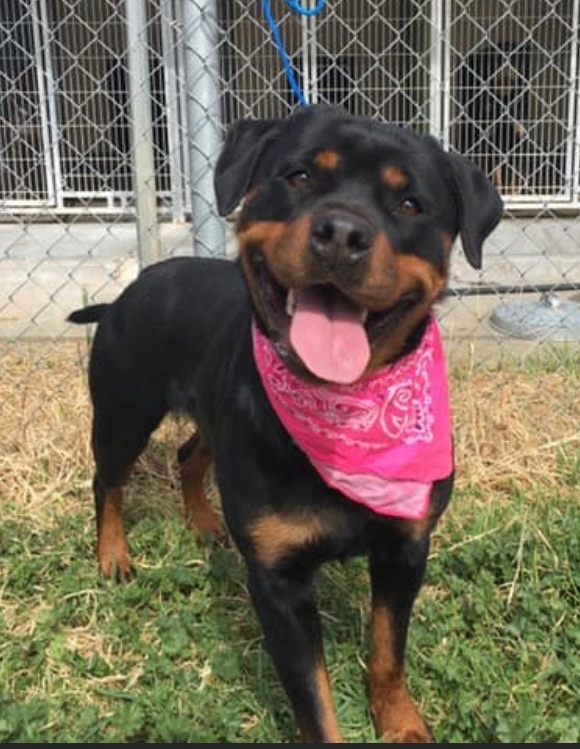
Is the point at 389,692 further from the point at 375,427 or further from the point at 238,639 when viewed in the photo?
the point at 375,427

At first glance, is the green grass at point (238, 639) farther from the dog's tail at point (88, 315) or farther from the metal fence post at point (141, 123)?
the metal fence post at point (141, 123)

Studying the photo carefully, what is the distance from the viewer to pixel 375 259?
1981mm

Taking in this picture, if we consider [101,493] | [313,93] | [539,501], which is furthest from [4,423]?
[313,93]

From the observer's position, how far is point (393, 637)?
256 cm

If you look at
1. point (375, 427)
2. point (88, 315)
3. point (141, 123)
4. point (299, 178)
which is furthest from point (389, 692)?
point (141, 123)

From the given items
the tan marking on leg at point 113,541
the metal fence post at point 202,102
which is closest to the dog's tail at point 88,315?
the metal fence post at point 202,102

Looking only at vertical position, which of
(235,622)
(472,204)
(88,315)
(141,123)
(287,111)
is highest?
(472,204)

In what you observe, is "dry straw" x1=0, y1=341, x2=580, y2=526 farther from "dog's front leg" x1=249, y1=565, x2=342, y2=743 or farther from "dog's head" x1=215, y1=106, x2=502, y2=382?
"dog's head" x1=215, y1=106, x2=502, y2=382

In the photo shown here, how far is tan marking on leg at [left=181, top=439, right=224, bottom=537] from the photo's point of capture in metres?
3.57

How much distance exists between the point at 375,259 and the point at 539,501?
186 centimetres

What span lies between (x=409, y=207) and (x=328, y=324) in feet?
1.09

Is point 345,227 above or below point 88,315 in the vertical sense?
above

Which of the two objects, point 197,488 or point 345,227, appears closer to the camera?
point 345,227

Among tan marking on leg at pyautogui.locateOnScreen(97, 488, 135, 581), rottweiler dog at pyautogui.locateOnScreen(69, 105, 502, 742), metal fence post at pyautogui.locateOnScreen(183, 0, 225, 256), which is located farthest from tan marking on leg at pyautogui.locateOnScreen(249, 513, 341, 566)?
metal fence post at pyautogui.locateOnScreen(183, 0, 225, 256)
